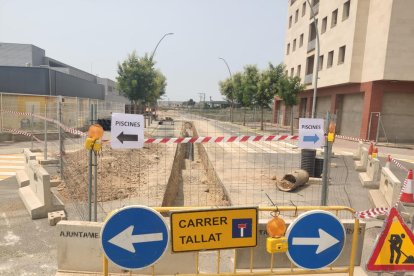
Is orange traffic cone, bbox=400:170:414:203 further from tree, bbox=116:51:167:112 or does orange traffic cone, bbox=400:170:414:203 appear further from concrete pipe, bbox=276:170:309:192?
tree, bbox=116:51:167:112

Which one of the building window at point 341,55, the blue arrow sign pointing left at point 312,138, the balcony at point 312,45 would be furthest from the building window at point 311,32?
the blue arrow sign pointing left at point 312,138

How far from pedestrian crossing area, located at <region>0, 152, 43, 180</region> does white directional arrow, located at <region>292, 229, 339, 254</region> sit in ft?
28.4

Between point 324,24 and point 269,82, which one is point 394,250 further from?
point 324,24

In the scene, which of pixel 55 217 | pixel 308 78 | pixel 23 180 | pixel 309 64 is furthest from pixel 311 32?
pixel 55 217

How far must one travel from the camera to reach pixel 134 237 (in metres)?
2.79

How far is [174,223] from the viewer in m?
2.80

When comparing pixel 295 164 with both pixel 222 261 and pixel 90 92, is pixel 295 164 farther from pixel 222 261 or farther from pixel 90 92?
pixel 90 92

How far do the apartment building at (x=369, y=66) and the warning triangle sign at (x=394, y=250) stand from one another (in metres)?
14.8

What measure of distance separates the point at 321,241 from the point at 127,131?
3.07 metres

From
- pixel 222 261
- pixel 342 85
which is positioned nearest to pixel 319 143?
pixel 222 261

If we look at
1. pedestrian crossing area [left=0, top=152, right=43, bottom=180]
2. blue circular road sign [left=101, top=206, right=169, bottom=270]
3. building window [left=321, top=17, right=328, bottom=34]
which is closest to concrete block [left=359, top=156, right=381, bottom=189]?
blue circular road sign [left=101, top=206, right=169, bottom=270]

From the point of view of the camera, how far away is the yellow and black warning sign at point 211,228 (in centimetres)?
282

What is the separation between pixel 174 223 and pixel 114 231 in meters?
0.55

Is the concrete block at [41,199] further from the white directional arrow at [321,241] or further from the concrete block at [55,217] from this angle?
the white directional arrow at [321,241]
